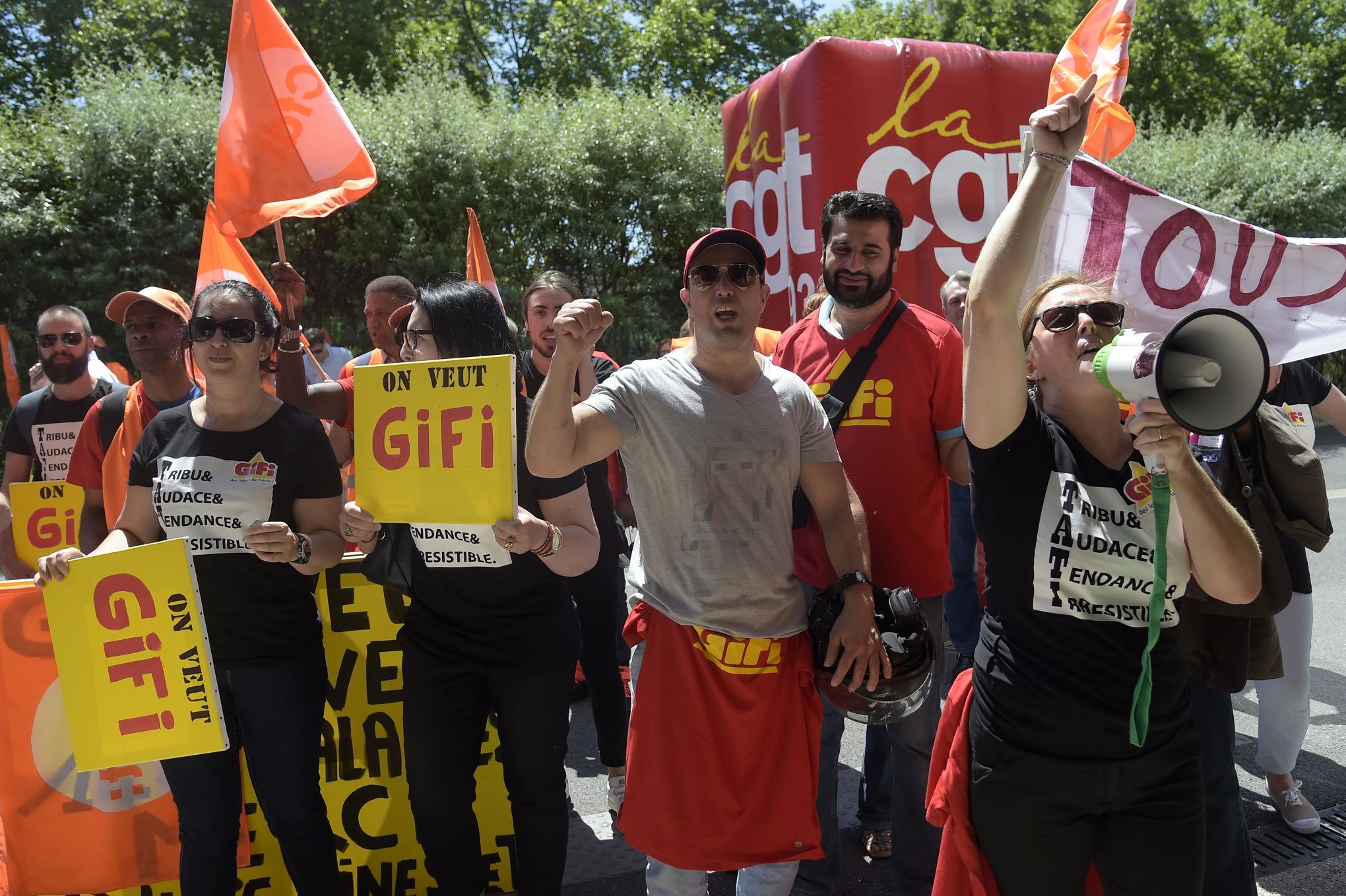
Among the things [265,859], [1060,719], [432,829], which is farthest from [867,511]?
[265,859]

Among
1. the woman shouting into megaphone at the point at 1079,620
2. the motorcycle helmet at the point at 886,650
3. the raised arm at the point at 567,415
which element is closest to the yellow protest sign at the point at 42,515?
the raised arm at the point at 567,415

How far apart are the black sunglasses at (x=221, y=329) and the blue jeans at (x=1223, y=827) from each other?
8.73ft

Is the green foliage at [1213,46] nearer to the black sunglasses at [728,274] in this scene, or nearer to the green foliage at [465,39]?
the green foliage at [465,39]

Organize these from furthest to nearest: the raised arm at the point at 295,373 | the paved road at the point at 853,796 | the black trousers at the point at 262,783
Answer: the raised arm at the point at 295,373 → the paved road at the point at 853,796 → the black trousers at the point at 262,783

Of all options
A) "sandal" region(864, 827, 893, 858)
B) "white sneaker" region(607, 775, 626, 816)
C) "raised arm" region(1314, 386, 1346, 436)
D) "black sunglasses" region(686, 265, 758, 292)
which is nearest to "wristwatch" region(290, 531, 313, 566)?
"black sunglasses" region(686, 265, 758, 292)

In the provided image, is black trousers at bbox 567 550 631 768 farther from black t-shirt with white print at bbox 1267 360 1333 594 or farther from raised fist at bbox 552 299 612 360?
black t-shirt with white print at bbox 1267 360 1333 594

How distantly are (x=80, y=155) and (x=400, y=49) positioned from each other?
430 inches

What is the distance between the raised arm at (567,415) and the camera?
2.30m

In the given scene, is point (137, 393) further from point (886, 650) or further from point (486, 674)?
point (886, 650)

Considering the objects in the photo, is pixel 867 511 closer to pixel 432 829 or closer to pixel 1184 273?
pixel 1184 273

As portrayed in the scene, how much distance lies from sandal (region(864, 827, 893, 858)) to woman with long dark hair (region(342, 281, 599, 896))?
1239 mm

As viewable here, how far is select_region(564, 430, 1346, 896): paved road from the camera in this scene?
324 centimetres

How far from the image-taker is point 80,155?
12141 mm

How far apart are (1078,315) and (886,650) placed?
0.97 meters
